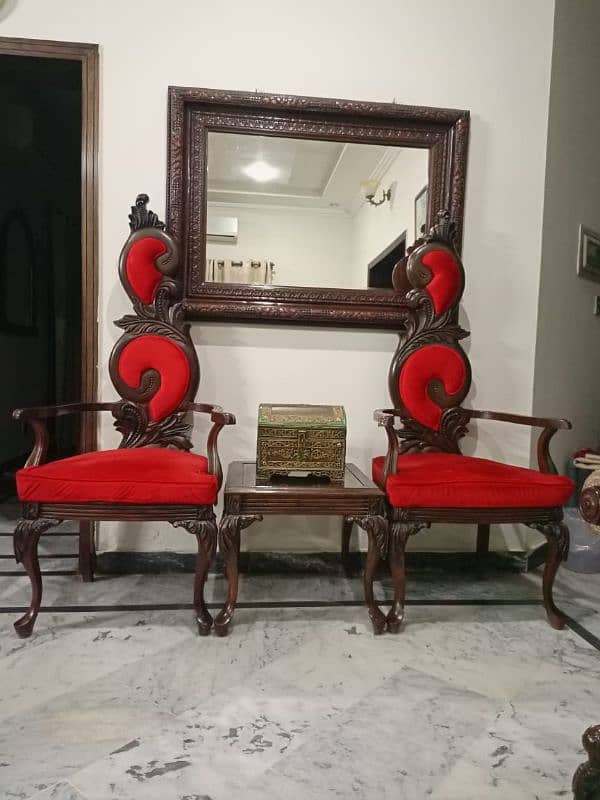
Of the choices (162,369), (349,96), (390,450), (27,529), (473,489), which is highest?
(349,96)

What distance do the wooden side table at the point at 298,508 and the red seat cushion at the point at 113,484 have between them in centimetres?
11

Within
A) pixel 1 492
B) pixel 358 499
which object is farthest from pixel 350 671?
pixel 1 492

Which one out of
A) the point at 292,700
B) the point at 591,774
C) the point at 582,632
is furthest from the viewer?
the point at 582,632

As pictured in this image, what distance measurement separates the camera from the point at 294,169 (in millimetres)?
2299

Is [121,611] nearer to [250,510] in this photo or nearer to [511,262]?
[250,510]

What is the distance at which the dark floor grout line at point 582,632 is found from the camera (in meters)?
1.81

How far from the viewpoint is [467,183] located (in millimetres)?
2391

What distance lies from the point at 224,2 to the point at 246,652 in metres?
2.58

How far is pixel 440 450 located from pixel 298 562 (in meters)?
0.82

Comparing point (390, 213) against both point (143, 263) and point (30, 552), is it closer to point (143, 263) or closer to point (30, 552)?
point (143, 263)

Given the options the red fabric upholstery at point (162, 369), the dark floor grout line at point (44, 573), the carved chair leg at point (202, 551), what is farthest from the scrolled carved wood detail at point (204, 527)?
the dark floor grout line at point (44, 573)

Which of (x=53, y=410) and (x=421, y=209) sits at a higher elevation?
(x=421, y=209)

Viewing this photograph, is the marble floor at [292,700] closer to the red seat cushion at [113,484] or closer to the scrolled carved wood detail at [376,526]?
the scrolled carved wood detail at [376,526]

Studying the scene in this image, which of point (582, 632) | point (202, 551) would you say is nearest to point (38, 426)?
point (202, 551)
